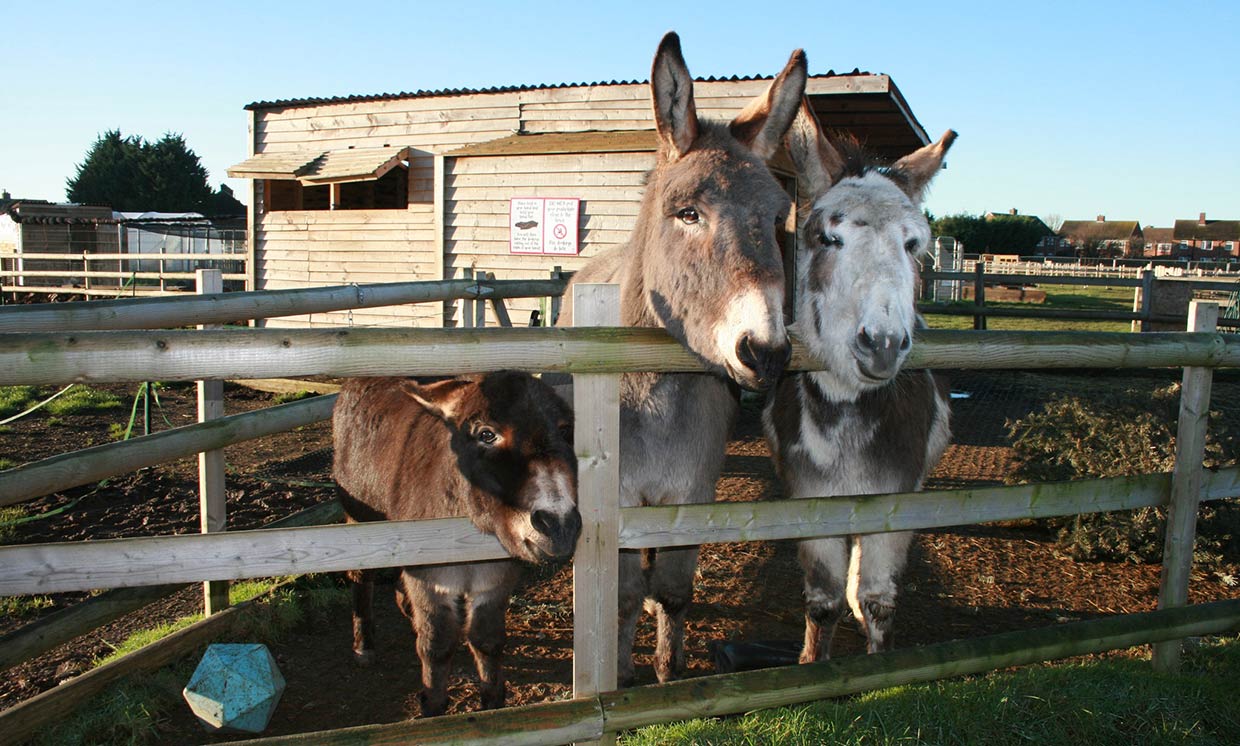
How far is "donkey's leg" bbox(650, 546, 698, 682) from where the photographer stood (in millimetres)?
3891

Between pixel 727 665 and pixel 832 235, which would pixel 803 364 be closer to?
pixel 832 235

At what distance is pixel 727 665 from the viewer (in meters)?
3.97

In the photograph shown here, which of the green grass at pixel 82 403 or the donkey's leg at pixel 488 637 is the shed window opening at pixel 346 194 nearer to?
the green grass at pixel 82 403

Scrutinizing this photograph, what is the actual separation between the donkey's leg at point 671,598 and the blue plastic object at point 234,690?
1850 mm

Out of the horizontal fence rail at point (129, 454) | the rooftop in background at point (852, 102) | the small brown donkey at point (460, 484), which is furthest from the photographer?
the rooftop in background at point (852, 102)

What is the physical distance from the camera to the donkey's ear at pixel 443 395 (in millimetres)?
3207

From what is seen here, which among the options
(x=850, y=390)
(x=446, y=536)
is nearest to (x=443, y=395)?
(x=446, y=536)

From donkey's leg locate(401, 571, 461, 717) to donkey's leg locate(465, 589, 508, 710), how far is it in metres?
0.08

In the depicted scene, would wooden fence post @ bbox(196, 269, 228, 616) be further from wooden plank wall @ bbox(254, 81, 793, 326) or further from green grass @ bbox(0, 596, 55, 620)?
wooden plank wall @ bbox(254, 81, 793, 326)

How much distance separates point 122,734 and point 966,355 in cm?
388

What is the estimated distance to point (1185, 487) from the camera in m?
A: 3.54

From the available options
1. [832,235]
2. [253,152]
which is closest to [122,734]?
[832,235]

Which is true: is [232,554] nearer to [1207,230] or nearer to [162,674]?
[162,674]

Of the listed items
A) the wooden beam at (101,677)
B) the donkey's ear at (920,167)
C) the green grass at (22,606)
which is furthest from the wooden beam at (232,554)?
the green grass at (22,606)
